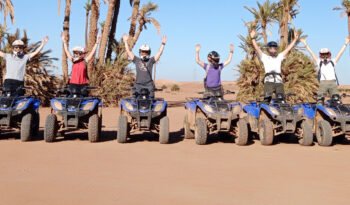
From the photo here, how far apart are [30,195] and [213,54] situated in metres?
5.65

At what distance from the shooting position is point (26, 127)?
28.5 feet

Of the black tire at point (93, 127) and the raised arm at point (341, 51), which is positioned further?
the raised arm at point (341, 51)

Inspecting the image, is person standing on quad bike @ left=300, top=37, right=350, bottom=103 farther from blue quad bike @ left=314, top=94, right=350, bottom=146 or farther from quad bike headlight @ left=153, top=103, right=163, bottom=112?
quad bike headlight @ left=153, top=103, right=163, bottom=112

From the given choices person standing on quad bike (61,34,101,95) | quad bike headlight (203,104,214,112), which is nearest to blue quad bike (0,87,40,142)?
person standing on quad bike (61,34,101,95)

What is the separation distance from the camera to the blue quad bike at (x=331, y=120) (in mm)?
8688

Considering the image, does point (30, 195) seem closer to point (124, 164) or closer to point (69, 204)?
point (69, 204)

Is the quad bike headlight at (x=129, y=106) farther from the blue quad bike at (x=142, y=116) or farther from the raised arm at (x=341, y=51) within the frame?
the raised arm at (x=341, y=51)

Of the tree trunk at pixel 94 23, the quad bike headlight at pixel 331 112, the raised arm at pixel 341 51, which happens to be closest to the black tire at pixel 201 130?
the quad bike headlight at pixel 331 112

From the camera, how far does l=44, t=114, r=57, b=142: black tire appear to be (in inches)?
338

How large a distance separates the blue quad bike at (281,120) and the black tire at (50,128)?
4.15 metres

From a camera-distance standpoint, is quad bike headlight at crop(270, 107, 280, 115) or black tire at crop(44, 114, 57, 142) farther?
quad bike headlight at crop(270, 107, 280, 115)

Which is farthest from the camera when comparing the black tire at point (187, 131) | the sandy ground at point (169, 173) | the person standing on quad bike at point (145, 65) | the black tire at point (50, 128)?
the black tire at point (187, 131)

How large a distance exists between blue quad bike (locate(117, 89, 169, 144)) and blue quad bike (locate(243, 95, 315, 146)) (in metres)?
1.98

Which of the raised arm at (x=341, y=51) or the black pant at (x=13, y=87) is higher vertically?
the raised arm at (x=341, y=51)
